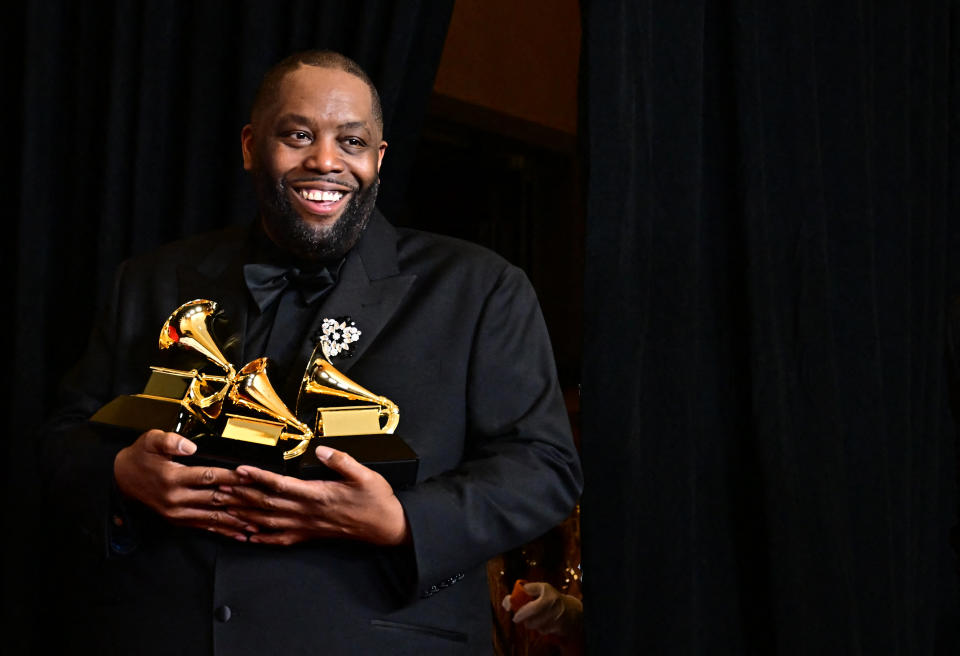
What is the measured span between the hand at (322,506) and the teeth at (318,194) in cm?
47

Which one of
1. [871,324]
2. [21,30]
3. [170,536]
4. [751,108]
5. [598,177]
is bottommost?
[170,536]

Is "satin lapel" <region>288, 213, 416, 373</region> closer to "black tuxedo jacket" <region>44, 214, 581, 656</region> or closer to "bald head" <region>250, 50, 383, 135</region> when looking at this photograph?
"black tuxedo jacket" <region>44, 214, 581, 656</region>

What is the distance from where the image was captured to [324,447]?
1.33m

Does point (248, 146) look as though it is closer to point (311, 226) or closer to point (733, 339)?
point (311, 226)

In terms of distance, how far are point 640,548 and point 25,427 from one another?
1.40m

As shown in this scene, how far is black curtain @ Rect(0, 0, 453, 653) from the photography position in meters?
2.37

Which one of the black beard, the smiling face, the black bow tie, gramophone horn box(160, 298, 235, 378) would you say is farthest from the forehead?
gramophone horn box(160, 298, 235, 378)

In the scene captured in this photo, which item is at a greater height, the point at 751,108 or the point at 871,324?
the point at 751,108

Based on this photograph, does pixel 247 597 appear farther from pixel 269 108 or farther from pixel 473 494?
pixel 269 108

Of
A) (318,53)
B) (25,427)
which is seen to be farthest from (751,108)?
(25,427)

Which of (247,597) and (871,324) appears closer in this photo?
(247,597)

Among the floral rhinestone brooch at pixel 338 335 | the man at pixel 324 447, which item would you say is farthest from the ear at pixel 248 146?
the floral rhinestone brooch at pixel 338 335

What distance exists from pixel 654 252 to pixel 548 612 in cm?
84

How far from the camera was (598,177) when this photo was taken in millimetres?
2172
